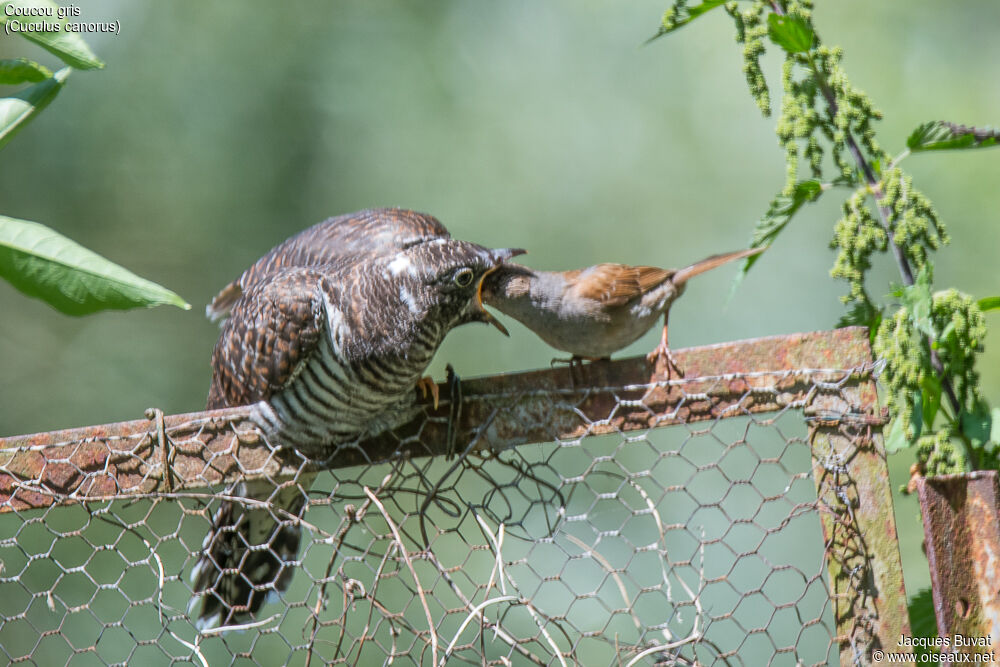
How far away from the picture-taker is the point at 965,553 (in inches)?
52.5

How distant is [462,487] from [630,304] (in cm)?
326

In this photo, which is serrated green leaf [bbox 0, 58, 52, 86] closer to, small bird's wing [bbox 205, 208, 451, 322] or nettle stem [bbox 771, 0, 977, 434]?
small bird's wing [bbox 205, 208, 451, 322]

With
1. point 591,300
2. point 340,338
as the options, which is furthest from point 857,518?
point 340,338

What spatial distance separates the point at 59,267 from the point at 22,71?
34 cm

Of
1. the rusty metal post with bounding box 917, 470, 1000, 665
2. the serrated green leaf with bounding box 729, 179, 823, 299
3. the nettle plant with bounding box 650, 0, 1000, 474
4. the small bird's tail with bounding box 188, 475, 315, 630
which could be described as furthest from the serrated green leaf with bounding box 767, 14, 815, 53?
the small bird's tail with bounding box 188, 475, 315, 630

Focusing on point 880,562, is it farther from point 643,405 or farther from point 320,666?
point 320,666

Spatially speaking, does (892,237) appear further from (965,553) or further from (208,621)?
(208,621)

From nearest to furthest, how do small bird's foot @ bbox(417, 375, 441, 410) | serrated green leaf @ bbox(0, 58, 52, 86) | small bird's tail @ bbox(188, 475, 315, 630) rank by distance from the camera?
serrated green leaf @ bbox(0, 58, 52, 86)
small bird's foot @ bbox(417, 375, 441, 410)
small bird's tail @ bbox(188, 475, 315, 630)

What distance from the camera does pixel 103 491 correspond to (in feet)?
5.76

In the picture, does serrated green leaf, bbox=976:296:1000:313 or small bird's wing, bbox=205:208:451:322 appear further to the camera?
small bird's wing, bbox=205:208:451:322

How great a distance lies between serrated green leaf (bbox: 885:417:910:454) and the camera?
1411mm

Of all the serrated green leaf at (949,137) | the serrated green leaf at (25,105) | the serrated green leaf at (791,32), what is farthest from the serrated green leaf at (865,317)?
the serrated green leaf at (25,105)

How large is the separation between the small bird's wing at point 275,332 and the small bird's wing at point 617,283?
0.69m

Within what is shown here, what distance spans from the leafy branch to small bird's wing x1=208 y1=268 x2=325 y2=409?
3.20 ft
